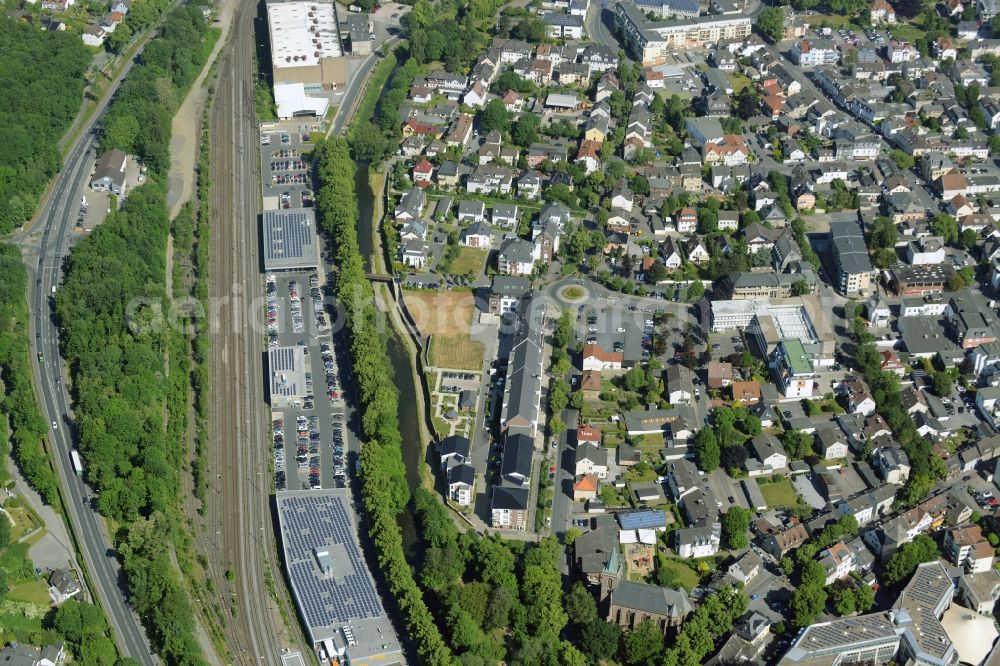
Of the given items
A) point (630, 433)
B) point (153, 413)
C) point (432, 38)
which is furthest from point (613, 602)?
point (432, 38)

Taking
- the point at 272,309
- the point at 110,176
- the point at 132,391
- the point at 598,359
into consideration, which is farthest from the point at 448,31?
the point at 132,391

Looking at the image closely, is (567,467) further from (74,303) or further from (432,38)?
(432,38)

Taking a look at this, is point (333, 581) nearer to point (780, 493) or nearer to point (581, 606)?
point (581, 606)

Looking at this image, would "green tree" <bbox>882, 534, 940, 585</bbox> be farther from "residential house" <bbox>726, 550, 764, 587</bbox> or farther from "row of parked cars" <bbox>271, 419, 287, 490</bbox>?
"row of parked cars" <bbox>271, 419, 287, 490</bbox>

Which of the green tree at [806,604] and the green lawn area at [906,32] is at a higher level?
the green lawn area at [906,32]

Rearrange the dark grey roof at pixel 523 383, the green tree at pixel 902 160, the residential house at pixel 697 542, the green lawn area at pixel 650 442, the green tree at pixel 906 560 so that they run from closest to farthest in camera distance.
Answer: the green tree at pixel 906 560 → the residential house at pixel 697 542 → the green lawn area at pixel 650 442 → the dark grey roof at pixel 523 383 → the green tree at pixel 902 160

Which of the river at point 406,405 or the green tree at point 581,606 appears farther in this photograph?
the river at point 406,405

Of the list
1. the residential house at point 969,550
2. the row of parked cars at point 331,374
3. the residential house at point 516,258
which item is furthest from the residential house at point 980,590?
the row of parked cars at point 331,374

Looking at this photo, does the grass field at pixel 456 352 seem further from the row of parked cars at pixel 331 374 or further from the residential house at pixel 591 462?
the residential house at pixel 591 462
